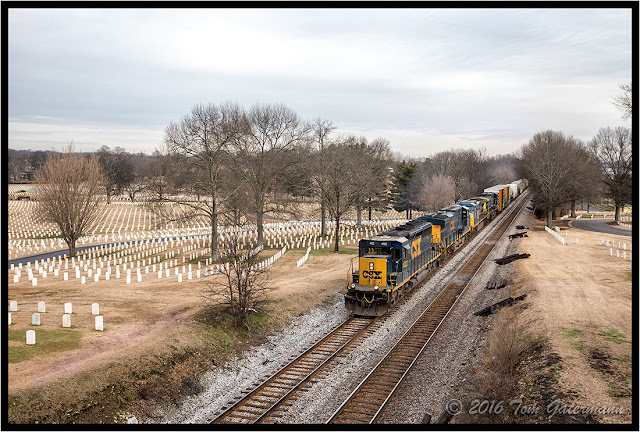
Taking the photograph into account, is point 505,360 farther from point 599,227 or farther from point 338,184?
point 599,227

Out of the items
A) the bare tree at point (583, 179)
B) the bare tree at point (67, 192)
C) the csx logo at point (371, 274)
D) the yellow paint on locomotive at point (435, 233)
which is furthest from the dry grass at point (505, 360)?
the bare tree at point (583, 179)

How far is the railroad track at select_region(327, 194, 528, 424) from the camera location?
50.2 ft

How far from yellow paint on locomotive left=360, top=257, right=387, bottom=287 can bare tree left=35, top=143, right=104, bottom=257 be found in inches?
1562

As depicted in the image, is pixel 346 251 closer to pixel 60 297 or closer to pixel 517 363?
pixel 60 297

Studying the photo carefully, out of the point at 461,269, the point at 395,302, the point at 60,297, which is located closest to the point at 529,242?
the point at 461,269

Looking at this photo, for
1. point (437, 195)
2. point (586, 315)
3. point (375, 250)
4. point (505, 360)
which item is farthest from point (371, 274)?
point (437, 195)

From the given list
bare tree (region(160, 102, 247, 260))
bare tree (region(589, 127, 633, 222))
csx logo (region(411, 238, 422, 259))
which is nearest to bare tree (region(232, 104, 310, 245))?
bare tree (region(160, 102, 247, 260))

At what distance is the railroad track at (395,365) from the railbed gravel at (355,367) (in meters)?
0.33

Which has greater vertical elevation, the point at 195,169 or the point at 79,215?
the point at 195,169

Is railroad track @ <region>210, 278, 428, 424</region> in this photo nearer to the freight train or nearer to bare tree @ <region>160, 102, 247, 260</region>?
the freight train

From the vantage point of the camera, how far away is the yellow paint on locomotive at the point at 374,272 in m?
25.6

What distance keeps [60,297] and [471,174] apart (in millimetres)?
118614

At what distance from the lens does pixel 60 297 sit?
28.3 m

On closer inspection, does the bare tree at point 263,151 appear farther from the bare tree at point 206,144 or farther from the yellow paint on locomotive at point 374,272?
the yellow paint on locomotive at point 374,272
